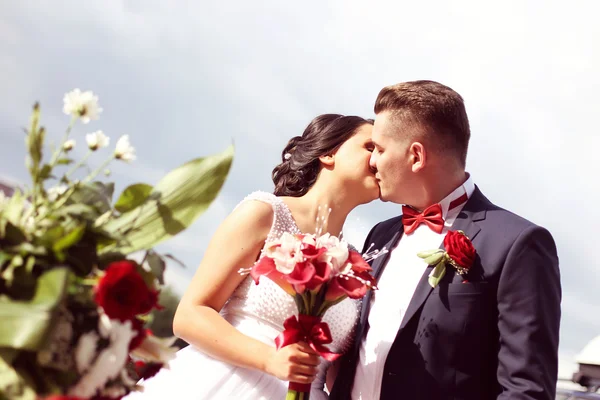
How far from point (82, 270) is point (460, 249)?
2448mm

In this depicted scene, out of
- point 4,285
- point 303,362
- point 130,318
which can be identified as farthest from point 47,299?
point 303,362

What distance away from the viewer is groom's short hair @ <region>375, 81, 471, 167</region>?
4.03 metres

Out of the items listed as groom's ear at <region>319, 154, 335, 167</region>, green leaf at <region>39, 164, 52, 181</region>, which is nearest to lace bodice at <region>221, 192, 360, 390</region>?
groom's ear at <region>319, 154, 335, 167</region>

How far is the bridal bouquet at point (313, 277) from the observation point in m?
2.68

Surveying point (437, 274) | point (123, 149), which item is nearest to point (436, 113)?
point (437, 274)

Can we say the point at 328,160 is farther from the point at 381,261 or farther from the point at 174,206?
the point at 174,206

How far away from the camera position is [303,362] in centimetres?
280

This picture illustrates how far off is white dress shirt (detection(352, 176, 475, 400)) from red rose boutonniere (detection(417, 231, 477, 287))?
8.6 inches

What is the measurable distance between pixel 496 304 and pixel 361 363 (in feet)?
2.87

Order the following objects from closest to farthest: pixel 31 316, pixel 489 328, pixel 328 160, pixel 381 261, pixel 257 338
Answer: pixel 31 316 → pixel 489 328 → pixel 257 338 → pixel 381 261 → pixel 328 160

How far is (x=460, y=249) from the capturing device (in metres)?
3.46

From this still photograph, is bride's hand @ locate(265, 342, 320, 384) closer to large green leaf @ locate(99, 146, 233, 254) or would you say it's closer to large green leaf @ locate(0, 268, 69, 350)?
large green leaf @ locate(99, 146, 233, 254)

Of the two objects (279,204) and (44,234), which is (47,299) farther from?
(279,204)

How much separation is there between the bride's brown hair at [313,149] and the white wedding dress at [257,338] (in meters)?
0.41
